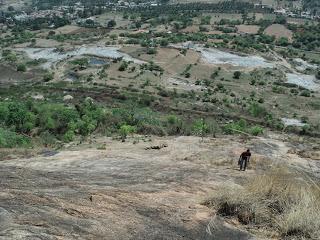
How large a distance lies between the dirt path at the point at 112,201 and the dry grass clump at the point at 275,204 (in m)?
0.46

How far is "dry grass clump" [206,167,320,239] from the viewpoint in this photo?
9.27 metres

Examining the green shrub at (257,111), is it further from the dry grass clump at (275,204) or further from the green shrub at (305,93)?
the dry grass clump at (275,204)

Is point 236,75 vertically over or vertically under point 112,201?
under

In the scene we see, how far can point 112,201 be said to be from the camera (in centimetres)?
1056

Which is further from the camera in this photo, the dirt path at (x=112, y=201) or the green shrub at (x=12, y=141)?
the green shrub at (x=12, y=141)

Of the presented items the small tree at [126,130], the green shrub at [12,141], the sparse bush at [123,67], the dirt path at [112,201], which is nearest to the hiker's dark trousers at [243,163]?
the dirt path at [112,201]

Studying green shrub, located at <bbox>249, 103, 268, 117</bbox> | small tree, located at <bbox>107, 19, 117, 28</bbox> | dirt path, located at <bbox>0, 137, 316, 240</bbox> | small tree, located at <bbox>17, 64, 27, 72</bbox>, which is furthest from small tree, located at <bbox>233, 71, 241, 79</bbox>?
dirt path, located at <bbox>0, 137, 316, 240</bbox>

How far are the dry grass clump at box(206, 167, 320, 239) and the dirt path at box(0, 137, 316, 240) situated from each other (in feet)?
1.52

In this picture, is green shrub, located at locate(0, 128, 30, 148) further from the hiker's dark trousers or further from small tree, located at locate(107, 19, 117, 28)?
small tree, located at locate(107, 19, 117, 28)

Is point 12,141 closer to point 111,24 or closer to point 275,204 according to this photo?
point 275,204

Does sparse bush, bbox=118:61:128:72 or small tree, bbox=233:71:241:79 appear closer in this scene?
sparse bush, bbox=118:61:128:72

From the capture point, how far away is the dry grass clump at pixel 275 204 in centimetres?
927

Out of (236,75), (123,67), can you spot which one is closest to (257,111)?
(236,75)

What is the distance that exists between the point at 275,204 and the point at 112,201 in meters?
3.29
